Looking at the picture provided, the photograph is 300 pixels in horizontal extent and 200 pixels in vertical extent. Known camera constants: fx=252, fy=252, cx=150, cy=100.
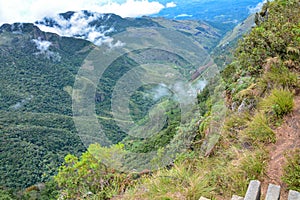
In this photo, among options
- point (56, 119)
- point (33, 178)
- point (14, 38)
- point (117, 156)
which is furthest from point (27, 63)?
point (117, 156)

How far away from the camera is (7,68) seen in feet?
459

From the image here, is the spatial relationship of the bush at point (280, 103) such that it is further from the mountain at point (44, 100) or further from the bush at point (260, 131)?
the mountain at point (44, 100)

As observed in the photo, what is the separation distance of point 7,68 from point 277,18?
156422 mm

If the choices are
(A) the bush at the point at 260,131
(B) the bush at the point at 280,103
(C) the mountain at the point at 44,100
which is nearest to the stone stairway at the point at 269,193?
(A) the bush at the point at 260,131

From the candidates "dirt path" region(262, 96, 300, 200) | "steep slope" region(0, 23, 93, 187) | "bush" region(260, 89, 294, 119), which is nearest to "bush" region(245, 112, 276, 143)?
"dirt path" region(262, 96, 300, 200)

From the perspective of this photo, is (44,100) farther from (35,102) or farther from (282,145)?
(282,145)

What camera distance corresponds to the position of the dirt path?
3529 mm

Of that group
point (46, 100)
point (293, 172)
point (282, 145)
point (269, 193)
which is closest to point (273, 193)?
point (269, 193)

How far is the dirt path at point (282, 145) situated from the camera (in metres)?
3.53

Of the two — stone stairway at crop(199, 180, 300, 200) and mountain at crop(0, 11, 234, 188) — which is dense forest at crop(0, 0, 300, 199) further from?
mountain at crop(0, 11, 234, 188)

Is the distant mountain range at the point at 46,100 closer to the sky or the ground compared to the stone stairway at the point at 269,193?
closer to the ground

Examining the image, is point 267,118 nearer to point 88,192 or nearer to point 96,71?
point 88,192

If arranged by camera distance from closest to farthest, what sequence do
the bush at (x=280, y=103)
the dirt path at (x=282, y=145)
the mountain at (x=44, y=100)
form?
the dirt path at (x=282, y=145) < the bush at (x=280, y=103) < the mountain at (x=44, y=100)

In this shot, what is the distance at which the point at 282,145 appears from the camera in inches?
163
